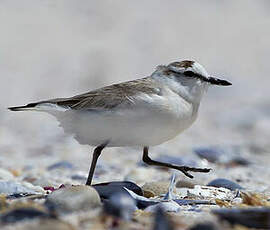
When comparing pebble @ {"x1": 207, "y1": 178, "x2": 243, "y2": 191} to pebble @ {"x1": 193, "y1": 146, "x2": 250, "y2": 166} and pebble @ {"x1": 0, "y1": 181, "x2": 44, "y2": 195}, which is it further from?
pebble @ {"x1": 193, "y1": 146, "x2": 250, "y2": 166}

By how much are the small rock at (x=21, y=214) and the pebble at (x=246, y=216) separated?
0.79m

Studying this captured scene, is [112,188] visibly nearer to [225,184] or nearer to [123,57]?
[225,184]

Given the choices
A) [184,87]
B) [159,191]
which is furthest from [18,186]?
[184,87]

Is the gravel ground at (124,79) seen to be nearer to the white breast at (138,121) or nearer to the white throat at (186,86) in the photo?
the white breast at (138,121)

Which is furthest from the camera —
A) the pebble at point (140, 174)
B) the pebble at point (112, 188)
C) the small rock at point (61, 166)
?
the small rock at point (61, 166)

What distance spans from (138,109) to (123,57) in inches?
531

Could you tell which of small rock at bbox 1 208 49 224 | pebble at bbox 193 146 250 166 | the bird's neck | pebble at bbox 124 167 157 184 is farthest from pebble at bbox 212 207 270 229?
pebble at bbox 193 146 250 166

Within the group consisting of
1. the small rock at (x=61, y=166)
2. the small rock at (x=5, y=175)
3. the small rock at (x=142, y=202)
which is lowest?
the small rock at (x=61, y=166)

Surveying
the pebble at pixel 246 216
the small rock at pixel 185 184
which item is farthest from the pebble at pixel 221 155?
the pebble at pixel 246 216

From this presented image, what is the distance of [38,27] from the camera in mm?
19312

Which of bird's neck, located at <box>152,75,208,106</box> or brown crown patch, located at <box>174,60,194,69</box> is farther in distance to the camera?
brown crown patch, located at <box>174,60,194,69</box>

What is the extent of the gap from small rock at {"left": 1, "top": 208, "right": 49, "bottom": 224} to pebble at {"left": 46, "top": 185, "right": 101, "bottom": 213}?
11.0 inches

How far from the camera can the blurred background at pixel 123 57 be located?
9.48 m

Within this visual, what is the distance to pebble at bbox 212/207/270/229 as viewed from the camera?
9.70 ft
